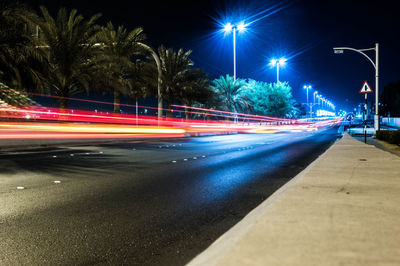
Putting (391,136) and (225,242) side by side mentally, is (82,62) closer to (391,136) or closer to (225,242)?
(391,136)

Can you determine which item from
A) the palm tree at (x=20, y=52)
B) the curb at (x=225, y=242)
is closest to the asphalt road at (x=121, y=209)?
the curb at (x=225, y=242)

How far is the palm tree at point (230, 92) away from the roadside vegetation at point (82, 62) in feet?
33.6

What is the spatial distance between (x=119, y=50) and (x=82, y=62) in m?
4.76

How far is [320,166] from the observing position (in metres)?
9.44

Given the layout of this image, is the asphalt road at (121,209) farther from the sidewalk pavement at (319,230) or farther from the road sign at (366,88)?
the road sign at (366,88)

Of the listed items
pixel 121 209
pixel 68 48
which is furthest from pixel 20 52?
pixel 121 209

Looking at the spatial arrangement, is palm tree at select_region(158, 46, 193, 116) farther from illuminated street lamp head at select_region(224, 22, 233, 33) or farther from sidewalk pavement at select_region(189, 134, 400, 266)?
sidewalk pavement at select_region(189, 134, 400, 266)

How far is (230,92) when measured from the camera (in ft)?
165

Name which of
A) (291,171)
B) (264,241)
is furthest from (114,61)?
(264,241)

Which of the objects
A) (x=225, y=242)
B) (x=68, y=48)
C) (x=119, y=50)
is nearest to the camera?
(x=225, y=242)

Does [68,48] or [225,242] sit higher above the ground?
[68,48]

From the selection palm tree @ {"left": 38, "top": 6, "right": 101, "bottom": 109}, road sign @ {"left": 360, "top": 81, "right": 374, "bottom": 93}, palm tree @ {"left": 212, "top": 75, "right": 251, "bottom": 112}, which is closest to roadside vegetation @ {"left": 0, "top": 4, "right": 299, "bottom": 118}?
palm tree @ {"left": 38, "top": 6, "right": 101, "bottom": 109}

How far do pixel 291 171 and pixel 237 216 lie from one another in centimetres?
513

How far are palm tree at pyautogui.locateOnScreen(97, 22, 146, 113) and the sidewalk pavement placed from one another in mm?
24911
